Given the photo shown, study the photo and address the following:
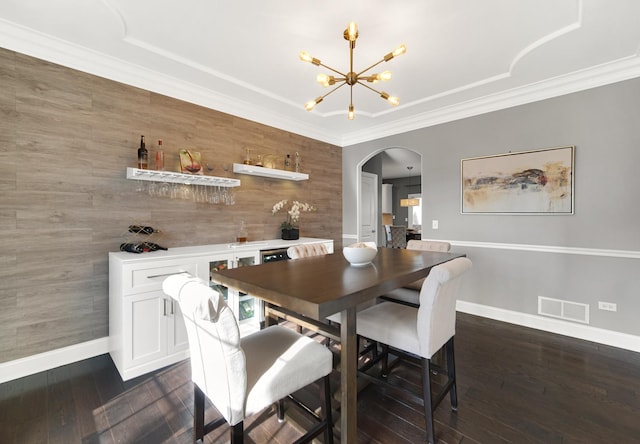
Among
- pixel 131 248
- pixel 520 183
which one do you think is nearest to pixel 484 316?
pixel 520 183

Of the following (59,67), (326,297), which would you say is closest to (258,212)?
(59,67)

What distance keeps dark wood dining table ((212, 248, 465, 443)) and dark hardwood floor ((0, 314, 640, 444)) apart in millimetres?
533

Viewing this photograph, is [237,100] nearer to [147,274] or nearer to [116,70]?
[116,70]

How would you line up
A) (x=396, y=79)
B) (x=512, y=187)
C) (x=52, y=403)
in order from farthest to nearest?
1. (x=512, y=187)
2. (x=396, y=79)
3. (x=52, y=403)

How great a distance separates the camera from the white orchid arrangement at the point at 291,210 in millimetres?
4016

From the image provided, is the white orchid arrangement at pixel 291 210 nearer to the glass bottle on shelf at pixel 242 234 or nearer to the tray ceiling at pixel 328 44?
the glass bottle on shelf at pixel 242 234

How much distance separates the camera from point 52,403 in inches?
75.0

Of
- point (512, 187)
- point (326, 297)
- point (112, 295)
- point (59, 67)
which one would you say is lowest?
point (112, 295)

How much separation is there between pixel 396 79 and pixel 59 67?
3.14m

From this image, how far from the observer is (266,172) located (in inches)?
145

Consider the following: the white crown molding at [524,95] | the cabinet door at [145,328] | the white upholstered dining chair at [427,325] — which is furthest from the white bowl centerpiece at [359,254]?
the white crown molding at [524,95]

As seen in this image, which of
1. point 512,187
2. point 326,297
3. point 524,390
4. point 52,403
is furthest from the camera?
point 512,187

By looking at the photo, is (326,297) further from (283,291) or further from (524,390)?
(524,390)

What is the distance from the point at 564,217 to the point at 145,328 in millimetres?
4268
